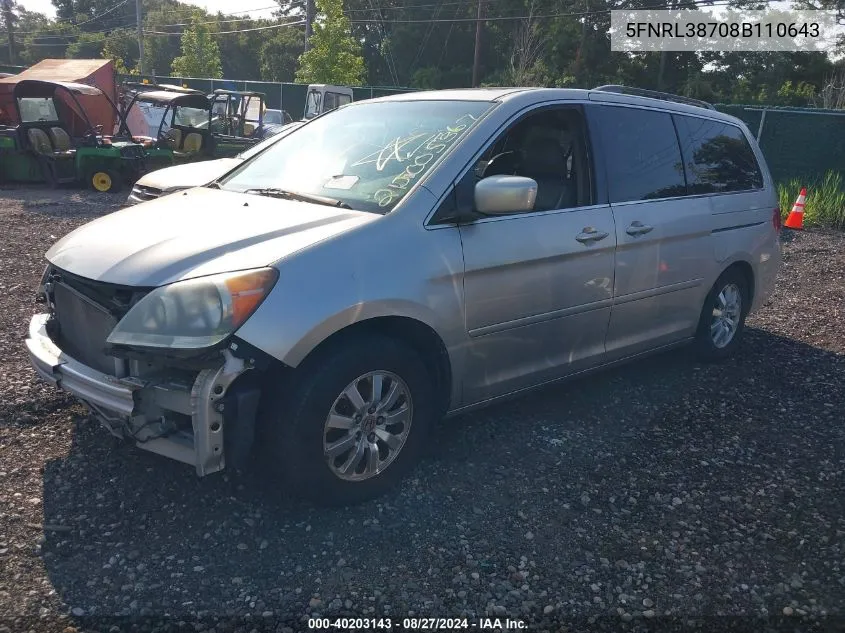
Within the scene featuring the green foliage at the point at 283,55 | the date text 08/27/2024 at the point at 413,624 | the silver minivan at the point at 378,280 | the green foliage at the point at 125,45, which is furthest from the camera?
the green foliage at the point at 125,45

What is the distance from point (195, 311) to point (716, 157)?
406cm

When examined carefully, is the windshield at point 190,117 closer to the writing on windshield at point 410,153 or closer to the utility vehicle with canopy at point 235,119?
the utility vehicle with canopy at point 235,119

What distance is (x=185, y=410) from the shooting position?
283 cm

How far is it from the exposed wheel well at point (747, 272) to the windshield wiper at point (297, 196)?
325 cm

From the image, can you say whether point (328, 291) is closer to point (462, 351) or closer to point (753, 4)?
point (462, 351)

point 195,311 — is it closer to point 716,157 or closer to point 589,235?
point 589,235

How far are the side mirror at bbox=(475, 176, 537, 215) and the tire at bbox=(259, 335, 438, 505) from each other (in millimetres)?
807

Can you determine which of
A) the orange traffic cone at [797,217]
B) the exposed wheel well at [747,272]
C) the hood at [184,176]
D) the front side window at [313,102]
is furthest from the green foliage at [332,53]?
the exposed wheel well at [747,272]

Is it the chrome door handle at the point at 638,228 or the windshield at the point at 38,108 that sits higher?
the windshield at the point at 38,108

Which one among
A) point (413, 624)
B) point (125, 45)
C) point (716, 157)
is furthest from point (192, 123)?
point (125, 45)

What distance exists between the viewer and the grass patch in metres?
13.0

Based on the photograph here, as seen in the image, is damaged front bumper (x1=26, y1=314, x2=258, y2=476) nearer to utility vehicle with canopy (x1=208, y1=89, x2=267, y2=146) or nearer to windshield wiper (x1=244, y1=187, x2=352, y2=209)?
windshield wiper (x1=244, y1=187, x2=352, y2=209)

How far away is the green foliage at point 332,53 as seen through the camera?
97.4 ft

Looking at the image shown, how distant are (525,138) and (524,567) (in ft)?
7.57
